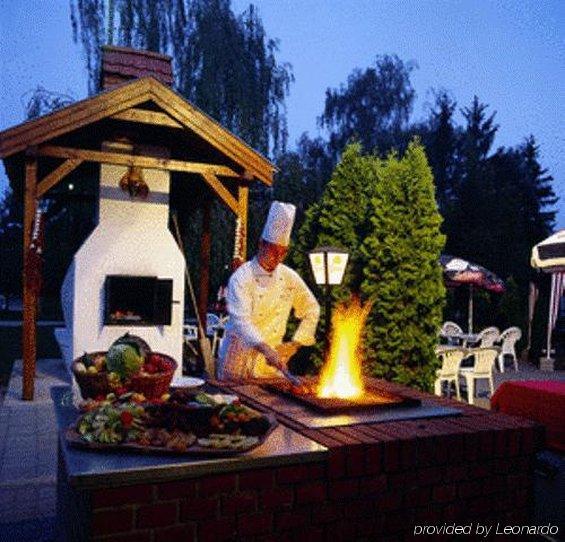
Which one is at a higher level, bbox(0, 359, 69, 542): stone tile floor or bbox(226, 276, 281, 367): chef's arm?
bbox(226, 276, 281, 367): chef's arm

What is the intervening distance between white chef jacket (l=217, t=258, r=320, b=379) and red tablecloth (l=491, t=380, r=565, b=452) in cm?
216

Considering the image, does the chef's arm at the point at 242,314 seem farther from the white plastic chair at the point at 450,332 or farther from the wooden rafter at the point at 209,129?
the white plastic chair at the point at 450,332

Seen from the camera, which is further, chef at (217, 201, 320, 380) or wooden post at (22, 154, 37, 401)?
wooden post at (22, 154, 37, 401)

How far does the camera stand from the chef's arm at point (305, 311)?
14.4 ft

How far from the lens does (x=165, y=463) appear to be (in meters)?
2.01

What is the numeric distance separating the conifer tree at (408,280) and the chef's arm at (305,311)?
3555mm

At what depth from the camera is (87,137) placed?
30.0ft

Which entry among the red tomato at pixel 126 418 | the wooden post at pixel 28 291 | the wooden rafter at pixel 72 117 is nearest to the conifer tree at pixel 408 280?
the wooden rafter at pixel 72 117

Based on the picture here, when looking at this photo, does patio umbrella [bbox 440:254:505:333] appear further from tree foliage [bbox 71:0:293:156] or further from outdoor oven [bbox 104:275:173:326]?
outdoor oven [bbox 104:275:173:326]

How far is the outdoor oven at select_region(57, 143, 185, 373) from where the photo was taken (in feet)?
26.7

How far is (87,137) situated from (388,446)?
806cm

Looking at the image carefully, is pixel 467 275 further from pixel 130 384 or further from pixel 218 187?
pixel 130 384

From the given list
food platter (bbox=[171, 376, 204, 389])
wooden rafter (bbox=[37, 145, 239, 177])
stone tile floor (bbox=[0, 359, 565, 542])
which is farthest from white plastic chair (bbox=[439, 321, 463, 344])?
food platter (bbox=[171, 376, 204, 389])

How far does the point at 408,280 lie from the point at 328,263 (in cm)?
297
